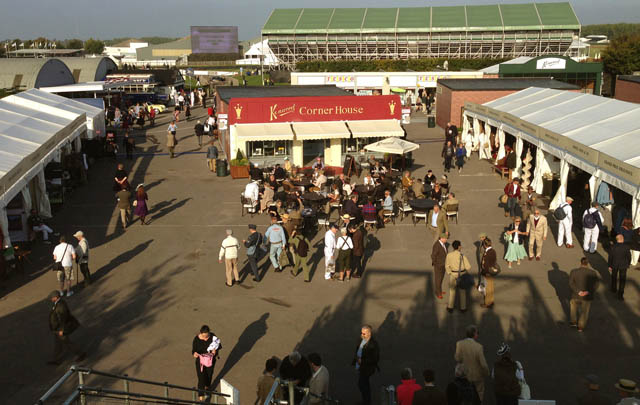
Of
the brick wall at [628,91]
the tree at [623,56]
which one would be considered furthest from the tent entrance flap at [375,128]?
the tree at [623,56]

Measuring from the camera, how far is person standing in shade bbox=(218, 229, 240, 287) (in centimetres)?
1289

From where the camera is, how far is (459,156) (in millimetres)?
25141

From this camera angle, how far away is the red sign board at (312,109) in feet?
79.8

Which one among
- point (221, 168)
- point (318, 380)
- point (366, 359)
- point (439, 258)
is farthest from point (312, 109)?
point (318, 380)

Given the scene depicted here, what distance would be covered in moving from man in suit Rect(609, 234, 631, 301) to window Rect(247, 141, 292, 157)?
15.2 meters

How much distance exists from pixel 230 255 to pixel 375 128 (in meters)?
13.2

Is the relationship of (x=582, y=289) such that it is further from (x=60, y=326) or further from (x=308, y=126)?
(x=308, y=126)

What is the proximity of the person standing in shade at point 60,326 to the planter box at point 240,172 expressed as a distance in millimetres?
14445

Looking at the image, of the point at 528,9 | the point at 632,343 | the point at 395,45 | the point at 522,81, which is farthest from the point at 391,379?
the point at 528,9

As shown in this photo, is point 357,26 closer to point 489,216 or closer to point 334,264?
point 489,216

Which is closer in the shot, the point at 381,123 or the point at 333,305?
the point at 333,305

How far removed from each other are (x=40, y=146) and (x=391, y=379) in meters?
13.0

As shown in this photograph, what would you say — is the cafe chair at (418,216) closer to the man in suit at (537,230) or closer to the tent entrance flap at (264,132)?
the man in suit at (537,230)

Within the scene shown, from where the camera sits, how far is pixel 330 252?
44.0 feet
